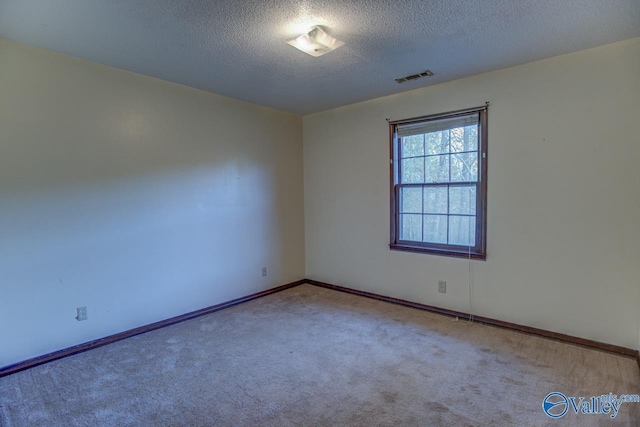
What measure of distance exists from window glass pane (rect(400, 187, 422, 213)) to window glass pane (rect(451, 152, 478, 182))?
418 millimetres

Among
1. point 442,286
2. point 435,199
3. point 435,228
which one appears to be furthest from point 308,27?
point 442,286

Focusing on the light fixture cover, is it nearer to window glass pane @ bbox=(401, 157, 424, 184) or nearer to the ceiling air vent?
the ceiling air vent

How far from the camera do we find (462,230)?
135 inches

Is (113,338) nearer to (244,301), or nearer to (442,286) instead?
(244,301)

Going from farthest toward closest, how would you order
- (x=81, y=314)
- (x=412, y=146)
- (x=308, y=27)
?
Answer: (x=412, y=146), (x=81, y=314), (x=308, y=27)

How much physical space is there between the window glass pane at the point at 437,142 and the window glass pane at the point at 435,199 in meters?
0.40

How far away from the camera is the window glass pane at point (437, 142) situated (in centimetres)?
348

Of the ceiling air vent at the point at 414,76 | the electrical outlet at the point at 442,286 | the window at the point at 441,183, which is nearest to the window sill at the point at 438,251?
the window at the point at 441,183

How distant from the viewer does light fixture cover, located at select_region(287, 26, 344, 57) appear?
2283mm

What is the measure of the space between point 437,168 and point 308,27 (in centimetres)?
202

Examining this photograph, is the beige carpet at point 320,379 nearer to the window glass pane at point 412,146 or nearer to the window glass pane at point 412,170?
the window glass pane at point 412,170

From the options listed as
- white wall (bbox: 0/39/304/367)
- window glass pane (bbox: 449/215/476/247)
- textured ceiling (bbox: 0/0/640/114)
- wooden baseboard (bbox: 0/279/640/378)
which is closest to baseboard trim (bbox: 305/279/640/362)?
wooden baseboard (bbox: 0/279/640/378)

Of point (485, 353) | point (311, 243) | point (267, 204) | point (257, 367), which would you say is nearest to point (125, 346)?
point (257, 367)

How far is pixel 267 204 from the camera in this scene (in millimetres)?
4309
